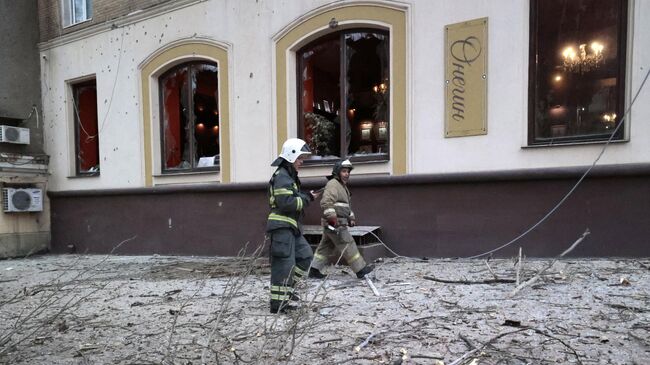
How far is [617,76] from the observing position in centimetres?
586

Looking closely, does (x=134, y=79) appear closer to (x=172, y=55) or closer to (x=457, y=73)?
(x=172, y=55)

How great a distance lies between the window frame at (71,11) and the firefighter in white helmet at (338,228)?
29.0 ft

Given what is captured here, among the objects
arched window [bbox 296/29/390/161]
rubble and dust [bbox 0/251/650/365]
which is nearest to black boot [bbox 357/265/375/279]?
rubble and dust [bbox 0/251/650/365]

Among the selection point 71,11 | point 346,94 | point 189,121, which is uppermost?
point 71,11

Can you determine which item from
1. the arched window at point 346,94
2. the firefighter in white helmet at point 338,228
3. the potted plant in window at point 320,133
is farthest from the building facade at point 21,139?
the firefighter in white helmet at point 338,228

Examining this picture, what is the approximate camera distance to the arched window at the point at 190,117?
30.0 ft

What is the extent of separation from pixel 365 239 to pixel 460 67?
3079 mm

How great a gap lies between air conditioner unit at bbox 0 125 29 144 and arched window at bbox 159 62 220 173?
12.1ft

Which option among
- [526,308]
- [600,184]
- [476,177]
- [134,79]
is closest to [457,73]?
[476,177]

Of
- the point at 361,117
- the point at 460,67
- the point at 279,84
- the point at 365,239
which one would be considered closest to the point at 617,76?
the point at 460,67

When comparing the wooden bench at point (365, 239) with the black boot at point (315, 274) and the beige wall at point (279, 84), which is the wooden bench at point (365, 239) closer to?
the black boot at point (315, 274)

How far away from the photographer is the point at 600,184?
576cm

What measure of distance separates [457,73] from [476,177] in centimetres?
163

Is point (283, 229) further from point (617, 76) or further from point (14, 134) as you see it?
point (14, 134)
